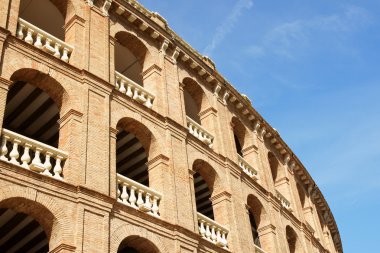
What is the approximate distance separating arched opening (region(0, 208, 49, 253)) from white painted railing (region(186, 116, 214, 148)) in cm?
677

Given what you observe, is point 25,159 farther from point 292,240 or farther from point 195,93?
point 292,240

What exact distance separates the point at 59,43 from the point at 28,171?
514cm

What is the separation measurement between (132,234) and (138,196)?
1496mm

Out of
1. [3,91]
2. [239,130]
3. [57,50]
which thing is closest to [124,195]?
[3,91]

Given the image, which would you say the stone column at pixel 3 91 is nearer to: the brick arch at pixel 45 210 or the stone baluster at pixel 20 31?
the stone baluster at pixel 20 31

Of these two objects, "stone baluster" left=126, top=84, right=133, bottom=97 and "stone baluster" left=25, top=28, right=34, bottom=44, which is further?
"stone baluster" left=126, top=84, right=133, bottom=97

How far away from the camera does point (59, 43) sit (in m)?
16.4

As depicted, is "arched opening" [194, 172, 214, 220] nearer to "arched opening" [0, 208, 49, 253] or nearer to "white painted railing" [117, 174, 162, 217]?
"white painted railing" [117, 174, 162, 217]

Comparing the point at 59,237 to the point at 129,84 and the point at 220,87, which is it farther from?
the point at 220,87

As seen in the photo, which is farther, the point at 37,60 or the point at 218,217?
the point at 218,217

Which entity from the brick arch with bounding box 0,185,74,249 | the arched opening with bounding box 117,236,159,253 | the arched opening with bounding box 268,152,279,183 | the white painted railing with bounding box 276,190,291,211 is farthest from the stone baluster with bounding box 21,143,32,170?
the arched opening with bounding box 268,152,279,183

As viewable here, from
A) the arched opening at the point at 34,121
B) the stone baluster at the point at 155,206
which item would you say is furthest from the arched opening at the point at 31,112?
the stone baluster at the point at 155,206

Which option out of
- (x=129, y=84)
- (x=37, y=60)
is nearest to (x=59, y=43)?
(x=37, y=60)

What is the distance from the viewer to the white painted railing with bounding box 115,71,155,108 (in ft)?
→ 58.4
